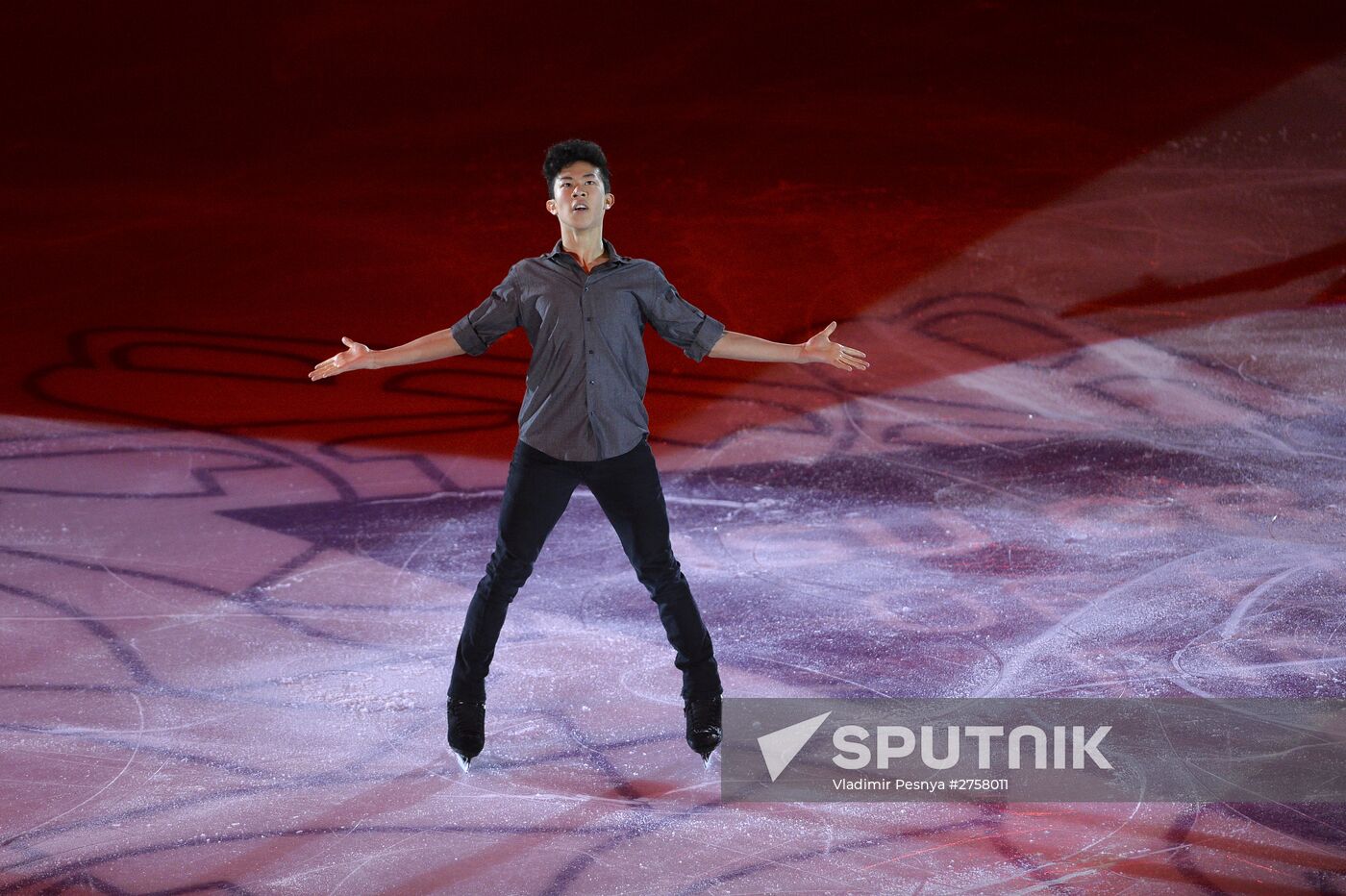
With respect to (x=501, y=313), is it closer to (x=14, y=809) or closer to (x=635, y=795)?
(x=635, y=795)

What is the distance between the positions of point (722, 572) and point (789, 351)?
4.82 feet

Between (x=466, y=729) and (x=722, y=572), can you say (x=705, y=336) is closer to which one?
(x=466, y=729)

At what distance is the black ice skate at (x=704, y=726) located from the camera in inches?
133

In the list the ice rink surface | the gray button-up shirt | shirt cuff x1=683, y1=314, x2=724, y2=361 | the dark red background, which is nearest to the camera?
the ice rink surface

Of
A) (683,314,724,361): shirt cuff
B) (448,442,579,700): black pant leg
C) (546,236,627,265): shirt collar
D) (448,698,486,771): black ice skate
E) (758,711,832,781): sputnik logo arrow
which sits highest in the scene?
(546,236,627,265): shirt collar

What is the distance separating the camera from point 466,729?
3.35 metres

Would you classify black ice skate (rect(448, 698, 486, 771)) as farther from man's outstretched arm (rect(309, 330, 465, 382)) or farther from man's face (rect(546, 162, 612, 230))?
man's face (rect(546, 162, 612, 230))

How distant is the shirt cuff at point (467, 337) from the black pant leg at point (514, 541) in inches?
10.6

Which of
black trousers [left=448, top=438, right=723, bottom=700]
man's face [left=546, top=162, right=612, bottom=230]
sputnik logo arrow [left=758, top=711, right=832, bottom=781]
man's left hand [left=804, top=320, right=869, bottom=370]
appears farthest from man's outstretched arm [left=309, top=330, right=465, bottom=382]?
sputnik logo arrow [left=758, top=711, right=832, bottom=781]

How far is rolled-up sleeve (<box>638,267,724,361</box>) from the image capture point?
10.9 ft

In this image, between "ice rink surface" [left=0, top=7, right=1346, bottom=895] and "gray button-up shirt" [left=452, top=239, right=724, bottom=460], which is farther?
"gray button-up shirt" [left=452, top=239, right=724, bottom=460]

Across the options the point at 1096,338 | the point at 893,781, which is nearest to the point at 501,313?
the point at 893,781

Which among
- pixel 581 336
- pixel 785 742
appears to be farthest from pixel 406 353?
pixel 785 742

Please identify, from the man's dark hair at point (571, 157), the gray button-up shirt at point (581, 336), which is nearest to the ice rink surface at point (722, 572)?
the gray button-up shirt at point (581, 336)
